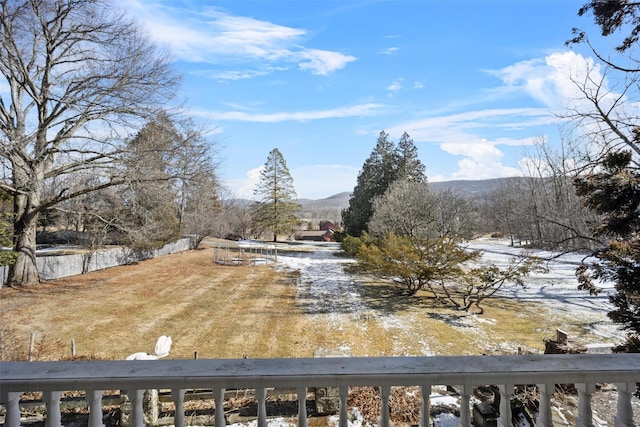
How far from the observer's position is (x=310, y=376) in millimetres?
1402

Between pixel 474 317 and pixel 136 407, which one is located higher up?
pixel 136 407

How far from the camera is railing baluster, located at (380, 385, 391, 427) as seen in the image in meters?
1.49

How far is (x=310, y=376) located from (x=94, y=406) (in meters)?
0.99

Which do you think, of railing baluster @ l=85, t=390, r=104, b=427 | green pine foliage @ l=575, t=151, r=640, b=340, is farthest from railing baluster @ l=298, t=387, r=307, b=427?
green pine foliage @ l=575, t=151, r=640, b=340

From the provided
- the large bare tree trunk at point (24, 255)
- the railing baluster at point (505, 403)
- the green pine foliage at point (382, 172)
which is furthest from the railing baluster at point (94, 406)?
the green pine foliage at point (382, 172)

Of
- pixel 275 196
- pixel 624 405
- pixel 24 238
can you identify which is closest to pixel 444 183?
pixel 275 196

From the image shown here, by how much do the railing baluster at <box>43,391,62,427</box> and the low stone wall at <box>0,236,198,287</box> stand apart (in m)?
14.4

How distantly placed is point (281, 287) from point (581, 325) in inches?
403

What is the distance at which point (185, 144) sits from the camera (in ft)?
40.0

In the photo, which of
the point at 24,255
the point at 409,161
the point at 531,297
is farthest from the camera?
the point at 409,161

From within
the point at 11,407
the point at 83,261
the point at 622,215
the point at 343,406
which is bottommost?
the point at 83,261

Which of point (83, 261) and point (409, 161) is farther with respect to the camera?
point (409, 161)

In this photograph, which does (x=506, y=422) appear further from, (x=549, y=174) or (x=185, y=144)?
(x=549, y=174)

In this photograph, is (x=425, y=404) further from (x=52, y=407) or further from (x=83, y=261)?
(x=83, y=261)
